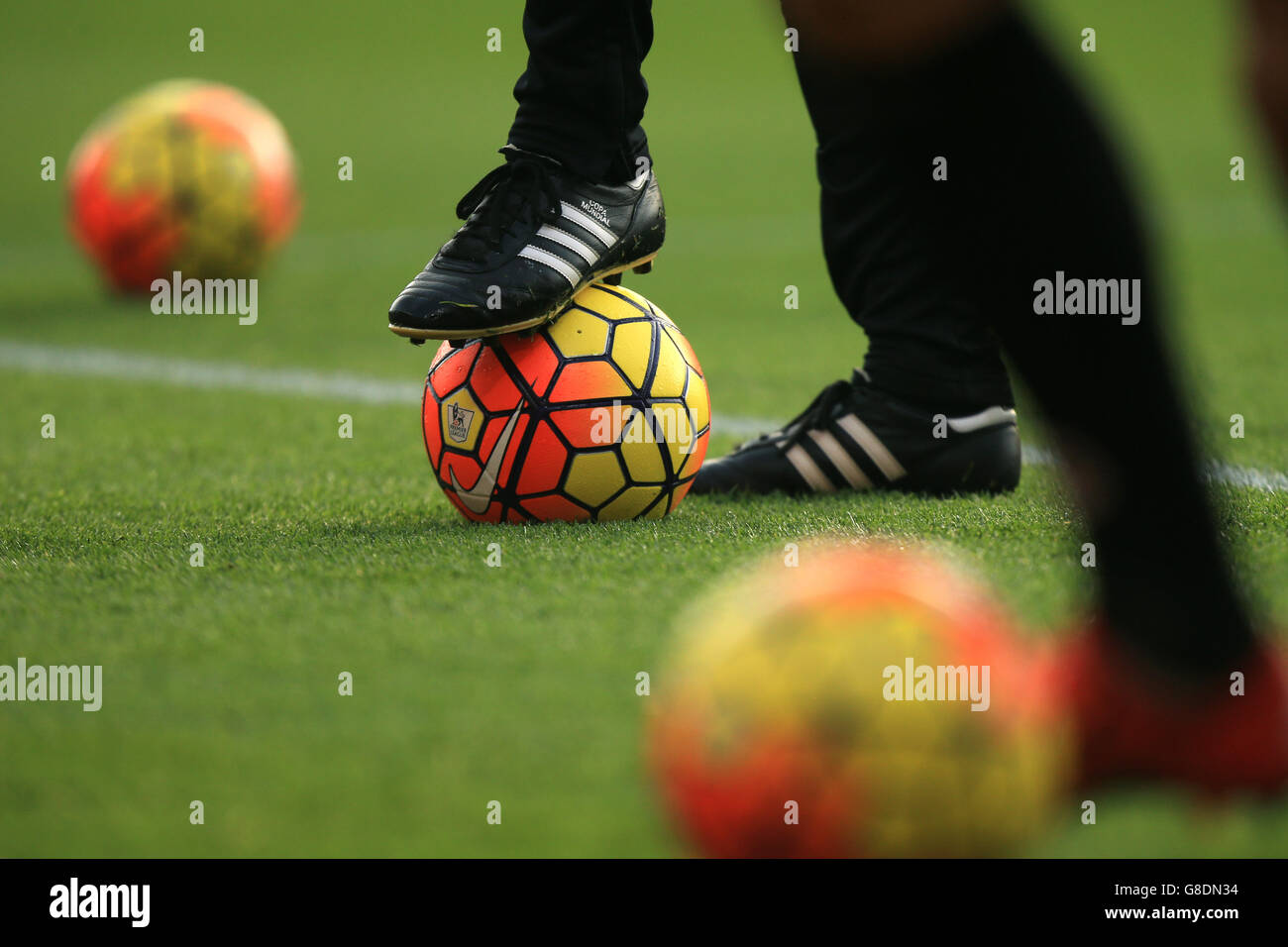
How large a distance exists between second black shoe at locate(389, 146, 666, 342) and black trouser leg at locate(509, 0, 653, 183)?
0.14ft

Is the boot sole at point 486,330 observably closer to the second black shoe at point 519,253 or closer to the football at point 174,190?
the second black shoe at point 519,253

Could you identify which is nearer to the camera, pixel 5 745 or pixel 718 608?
pixel 718 608

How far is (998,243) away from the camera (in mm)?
1437

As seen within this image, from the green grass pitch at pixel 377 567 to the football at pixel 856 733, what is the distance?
0.11 m

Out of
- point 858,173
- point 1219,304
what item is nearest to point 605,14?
point 858,173

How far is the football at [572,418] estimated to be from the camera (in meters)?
2.67

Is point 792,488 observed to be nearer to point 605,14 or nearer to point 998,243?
point 605,14

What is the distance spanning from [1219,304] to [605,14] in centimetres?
413

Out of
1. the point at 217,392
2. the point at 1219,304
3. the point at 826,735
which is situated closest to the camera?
the point at 826,735

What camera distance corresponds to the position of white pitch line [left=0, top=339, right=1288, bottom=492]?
4.58 metres

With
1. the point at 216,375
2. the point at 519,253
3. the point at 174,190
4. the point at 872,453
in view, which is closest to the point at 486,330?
the point at 519,253

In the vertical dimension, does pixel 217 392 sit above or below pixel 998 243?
above

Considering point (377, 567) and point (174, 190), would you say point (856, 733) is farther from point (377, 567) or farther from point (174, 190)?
point (174, 190)

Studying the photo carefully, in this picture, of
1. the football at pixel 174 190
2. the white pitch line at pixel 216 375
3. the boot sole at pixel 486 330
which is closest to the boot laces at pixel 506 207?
the boot sole at pixel 486 330
